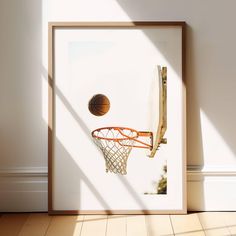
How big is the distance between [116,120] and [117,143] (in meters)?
0.16

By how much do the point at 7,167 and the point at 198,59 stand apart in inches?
59.8

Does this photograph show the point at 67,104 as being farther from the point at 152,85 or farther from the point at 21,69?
the point at 152,85

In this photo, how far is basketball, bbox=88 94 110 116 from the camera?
3230mm

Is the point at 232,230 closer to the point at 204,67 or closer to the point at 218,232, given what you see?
the point at 218,232

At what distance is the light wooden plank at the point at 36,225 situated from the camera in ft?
9.39

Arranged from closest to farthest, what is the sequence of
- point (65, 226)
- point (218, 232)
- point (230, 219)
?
1. point (218, 232)
2. point (65, 226)
3. point (230, 219)

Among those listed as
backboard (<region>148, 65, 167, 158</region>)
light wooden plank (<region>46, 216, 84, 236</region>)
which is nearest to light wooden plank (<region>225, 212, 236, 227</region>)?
backboard (<region>148, 65, 167, 158</region>)

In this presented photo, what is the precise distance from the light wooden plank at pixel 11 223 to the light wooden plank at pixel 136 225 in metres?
0.69

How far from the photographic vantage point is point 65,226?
9.84ft

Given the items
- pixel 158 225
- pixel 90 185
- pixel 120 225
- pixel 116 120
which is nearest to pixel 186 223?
pixel 158 225

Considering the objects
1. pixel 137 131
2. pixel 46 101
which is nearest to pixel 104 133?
pixel 137 131

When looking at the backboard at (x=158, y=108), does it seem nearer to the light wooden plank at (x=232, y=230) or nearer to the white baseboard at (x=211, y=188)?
the white baseboard at (x=211, y=188)

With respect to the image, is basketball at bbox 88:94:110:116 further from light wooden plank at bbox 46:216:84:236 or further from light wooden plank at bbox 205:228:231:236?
light wooden plank at bbox 205:228:231:236

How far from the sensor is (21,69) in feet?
10.6
